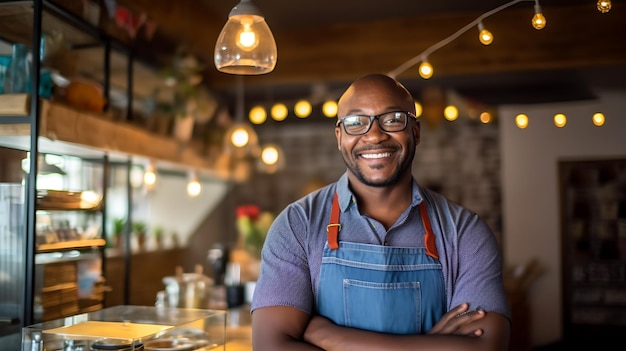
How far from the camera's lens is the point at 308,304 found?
6.68ft

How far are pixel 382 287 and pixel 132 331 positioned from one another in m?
0.88

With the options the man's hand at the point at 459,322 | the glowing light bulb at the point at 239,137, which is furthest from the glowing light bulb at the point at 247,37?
the glowing light bulb at the point at 239,137

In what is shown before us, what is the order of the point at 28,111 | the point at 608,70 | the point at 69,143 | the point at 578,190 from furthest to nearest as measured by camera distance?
the point at 578,190
the point at 608,70
the point at 69,143
the point at 28,111

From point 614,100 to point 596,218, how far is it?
4.47 feet

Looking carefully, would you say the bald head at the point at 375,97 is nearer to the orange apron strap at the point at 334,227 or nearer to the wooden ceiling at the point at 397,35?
the orange apron strap at the point at 334,227

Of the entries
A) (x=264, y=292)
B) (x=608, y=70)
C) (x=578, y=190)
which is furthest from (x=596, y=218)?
(x=264, y=292)

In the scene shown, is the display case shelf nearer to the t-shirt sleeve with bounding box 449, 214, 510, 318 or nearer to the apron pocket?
the apron pocket

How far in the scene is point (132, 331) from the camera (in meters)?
2.26

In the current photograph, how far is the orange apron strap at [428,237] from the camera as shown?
204 centimetres

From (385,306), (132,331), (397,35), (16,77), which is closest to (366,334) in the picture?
(385,306)

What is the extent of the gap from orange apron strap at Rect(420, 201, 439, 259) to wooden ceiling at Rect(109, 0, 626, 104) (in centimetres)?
295

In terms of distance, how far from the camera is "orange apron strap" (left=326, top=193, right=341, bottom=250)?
206 cm

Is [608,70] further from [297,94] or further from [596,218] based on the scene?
[297,94]

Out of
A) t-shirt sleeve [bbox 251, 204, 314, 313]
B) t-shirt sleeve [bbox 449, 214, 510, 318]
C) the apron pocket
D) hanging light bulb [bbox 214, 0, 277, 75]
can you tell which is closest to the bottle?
hanging light bulb [bbox 214, 0, 277, 75]
